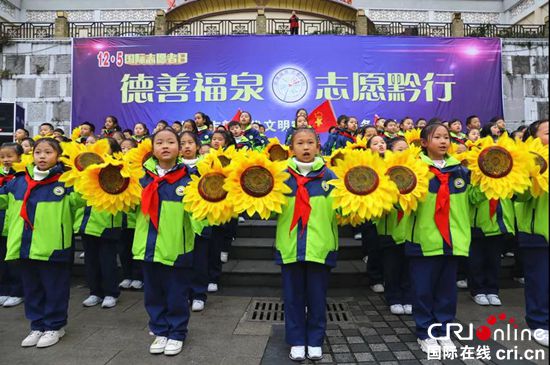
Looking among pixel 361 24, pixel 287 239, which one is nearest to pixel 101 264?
pixel 287 239

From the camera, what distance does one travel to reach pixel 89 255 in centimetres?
399

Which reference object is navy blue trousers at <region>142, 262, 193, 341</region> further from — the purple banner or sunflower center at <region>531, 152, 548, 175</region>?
the purple banner

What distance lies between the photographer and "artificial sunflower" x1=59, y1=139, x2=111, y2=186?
9.73 feet

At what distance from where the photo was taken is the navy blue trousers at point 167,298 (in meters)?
2.96

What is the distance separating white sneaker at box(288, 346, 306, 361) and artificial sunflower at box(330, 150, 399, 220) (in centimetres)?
109

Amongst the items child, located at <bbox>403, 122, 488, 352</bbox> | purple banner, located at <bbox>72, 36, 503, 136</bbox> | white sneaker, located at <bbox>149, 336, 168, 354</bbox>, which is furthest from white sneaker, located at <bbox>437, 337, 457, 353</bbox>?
purple banner, located at <bbox>72, 36, 503, 136</bbox>

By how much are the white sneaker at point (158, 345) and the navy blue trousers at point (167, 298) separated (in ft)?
0.14

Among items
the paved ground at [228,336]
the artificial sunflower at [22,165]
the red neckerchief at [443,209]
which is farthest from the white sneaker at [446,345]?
the artificial sunflower at [22,165]

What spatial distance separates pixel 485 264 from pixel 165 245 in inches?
131

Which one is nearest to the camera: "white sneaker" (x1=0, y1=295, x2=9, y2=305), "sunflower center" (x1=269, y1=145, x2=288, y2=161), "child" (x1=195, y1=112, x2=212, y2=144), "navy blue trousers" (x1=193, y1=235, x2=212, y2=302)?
"navy blue trousers" (x1=193, y1=235, x2=212, y2=302)

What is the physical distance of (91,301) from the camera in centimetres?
398

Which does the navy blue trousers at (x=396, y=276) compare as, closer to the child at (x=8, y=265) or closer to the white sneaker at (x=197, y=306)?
the white sneaker at (x=197, y=306)

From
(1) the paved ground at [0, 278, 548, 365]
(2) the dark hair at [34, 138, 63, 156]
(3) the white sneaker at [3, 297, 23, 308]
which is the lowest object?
(1) the paved ground at [0, 278, 548, 365]

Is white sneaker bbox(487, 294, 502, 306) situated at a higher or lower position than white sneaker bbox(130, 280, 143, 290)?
lower
